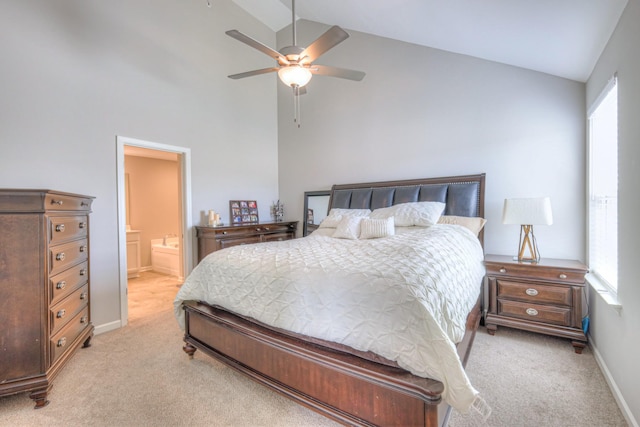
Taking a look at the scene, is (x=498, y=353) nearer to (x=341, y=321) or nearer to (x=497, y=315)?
(x=497, y=315)

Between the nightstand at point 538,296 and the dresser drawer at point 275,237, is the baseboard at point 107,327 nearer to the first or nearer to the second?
the dresser drawer at point 275,237

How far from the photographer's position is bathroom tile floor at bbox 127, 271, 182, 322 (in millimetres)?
3750

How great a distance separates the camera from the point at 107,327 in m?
3.14

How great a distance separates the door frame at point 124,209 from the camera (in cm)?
327

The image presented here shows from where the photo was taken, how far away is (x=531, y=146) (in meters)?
3.06

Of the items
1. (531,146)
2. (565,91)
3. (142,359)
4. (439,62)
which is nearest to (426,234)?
(531,146)

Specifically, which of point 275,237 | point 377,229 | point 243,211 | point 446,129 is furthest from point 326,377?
point 243,211

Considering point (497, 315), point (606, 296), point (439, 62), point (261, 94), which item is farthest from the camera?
point (261, 94)

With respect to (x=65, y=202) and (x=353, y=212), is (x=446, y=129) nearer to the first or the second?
(x=353, y=212)

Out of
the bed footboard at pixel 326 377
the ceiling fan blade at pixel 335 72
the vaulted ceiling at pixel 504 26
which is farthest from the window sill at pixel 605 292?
the ceiling fan blade at pixel 335 72

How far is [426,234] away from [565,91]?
2.11 meters

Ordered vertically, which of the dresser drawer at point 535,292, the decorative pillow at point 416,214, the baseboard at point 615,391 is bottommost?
the baseboard at point 615,391

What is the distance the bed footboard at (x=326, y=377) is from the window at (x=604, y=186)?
145 cm

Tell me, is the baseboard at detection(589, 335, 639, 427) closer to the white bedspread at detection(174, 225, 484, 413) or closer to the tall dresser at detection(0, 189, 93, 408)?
the white bedspread at detection(174, 225, 484, 413)
